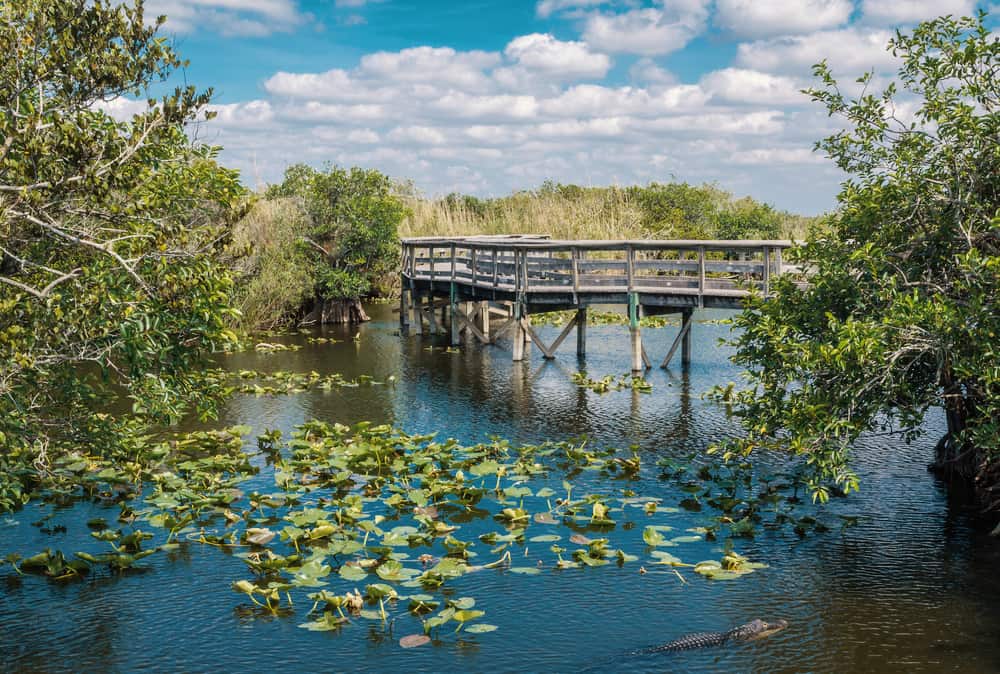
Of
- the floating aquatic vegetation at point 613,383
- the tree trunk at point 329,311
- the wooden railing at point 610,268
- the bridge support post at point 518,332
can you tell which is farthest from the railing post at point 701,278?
the tree trunk at point 329,311

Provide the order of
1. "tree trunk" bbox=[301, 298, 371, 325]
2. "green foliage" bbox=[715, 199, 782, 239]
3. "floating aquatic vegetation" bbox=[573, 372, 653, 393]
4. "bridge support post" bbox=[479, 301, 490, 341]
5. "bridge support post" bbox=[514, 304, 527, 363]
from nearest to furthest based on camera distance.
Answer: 1. "floating aquatic vegetation" bbox=[573, 372, 653, 393]
2. "bridge support post" bbox=[514, 304, 527, 363]
3. "bridge support post" bbox=[479, 301, 490, 341]
4. "tree trunk" bbox=[301, 298, 371, 325]
5. "green foliage" bbox=[715, 199, 782, 239]

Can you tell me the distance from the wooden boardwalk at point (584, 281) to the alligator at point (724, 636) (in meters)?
9.88

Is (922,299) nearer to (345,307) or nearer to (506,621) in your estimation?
(506,621)

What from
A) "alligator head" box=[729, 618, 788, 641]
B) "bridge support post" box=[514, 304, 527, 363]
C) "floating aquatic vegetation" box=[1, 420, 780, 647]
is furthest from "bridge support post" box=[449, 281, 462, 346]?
"alligator head" box=[729, 618, 788, 641]

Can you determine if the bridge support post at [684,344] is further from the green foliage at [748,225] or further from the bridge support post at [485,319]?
the green foliage at [748,225]

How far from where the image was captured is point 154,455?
16516 mm

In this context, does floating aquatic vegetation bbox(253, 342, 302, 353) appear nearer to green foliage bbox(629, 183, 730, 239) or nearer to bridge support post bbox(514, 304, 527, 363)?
bridge support post bbox(514, 304, 527, 363)

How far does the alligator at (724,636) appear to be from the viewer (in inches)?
388

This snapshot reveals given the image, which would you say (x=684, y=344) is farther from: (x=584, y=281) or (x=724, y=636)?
(x=724, y=636)

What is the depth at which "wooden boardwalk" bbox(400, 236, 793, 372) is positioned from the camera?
23.1 m

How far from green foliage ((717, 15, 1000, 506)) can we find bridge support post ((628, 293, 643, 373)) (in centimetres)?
1016

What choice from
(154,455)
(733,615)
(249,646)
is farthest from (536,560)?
(154,455)

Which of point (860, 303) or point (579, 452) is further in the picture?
point (579, 452)

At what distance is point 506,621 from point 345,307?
29.3m
